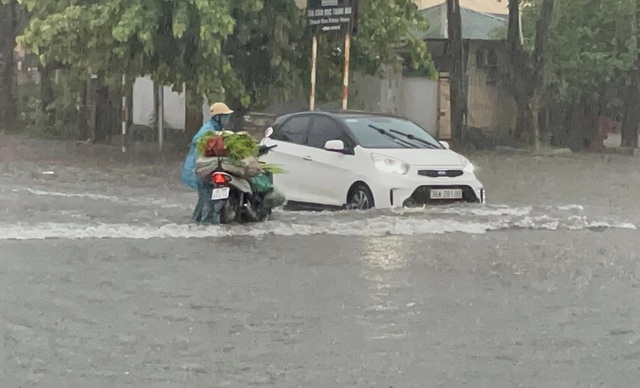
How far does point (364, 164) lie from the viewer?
589 inches

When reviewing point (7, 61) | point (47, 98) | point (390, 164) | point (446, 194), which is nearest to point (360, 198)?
point (390, 164)

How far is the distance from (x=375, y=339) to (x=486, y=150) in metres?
26.7

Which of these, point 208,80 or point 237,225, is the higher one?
point 208,80

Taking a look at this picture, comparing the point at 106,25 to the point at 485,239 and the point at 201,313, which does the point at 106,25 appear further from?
the point at 201,313

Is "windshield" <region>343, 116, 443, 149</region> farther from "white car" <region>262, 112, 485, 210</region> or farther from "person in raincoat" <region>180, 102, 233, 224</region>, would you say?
"person in raincoat" <region>180, 102, 233, 224</region>

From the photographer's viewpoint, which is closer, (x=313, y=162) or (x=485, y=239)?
(x=485, y=239)

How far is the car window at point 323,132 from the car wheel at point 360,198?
2.87 ft

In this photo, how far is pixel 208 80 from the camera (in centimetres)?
2500

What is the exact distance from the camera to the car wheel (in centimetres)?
1488

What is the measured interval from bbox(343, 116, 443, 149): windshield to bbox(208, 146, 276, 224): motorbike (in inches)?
74.7

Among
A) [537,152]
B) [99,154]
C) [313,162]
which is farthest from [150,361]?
[537,152]

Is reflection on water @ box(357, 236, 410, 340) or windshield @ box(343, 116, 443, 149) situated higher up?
windshield @ box(343, 116, 443, 149)

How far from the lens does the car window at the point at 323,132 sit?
15.8m

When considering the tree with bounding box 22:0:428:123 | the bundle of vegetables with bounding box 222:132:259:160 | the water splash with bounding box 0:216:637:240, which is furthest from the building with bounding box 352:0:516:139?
the bundle of vegetables with bounding box 222:132:259:160
